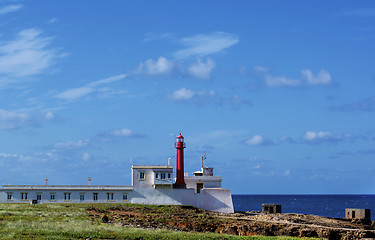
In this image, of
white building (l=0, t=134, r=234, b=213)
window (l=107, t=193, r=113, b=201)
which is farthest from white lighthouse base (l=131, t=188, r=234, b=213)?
window (l=107, t=193, r=113, b=201)

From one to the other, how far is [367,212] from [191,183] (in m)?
22.6

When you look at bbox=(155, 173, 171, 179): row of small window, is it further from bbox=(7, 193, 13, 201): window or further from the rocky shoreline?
bbox=(7, 193, 13, 201): window

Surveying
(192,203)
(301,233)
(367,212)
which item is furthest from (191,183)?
(301,233)

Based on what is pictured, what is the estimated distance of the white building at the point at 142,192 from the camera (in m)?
71.1

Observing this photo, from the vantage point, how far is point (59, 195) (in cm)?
7144

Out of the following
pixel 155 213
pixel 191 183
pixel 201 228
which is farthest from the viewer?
pixel 191 183

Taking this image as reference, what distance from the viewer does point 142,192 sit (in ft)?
236

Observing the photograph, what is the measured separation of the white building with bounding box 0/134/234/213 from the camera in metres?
71.1

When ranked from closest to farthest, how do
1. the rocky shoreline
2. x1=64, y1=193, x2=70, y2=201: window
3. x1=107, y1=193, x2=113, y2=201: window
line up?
1. the rocky shoreline
2. x1=64, y1=193, x2=70, y2=201: window
3. x1=107, y1=193, x2=113, y2=201: window

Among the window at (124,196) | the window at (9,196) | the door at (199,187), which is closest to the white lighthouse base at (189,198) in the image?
the window at (124,196)

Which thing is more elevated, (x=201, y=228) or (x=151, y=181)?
(x=151, y=181)

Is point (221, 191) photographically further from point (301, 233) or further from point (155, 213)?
point (301, 233)

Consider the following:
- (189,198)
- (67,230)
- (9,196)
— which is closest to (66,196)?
(9,196)

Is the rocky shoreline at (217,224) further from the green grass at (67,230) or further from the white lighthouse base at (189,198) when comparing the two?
the white lighthouse base at (189,198)
